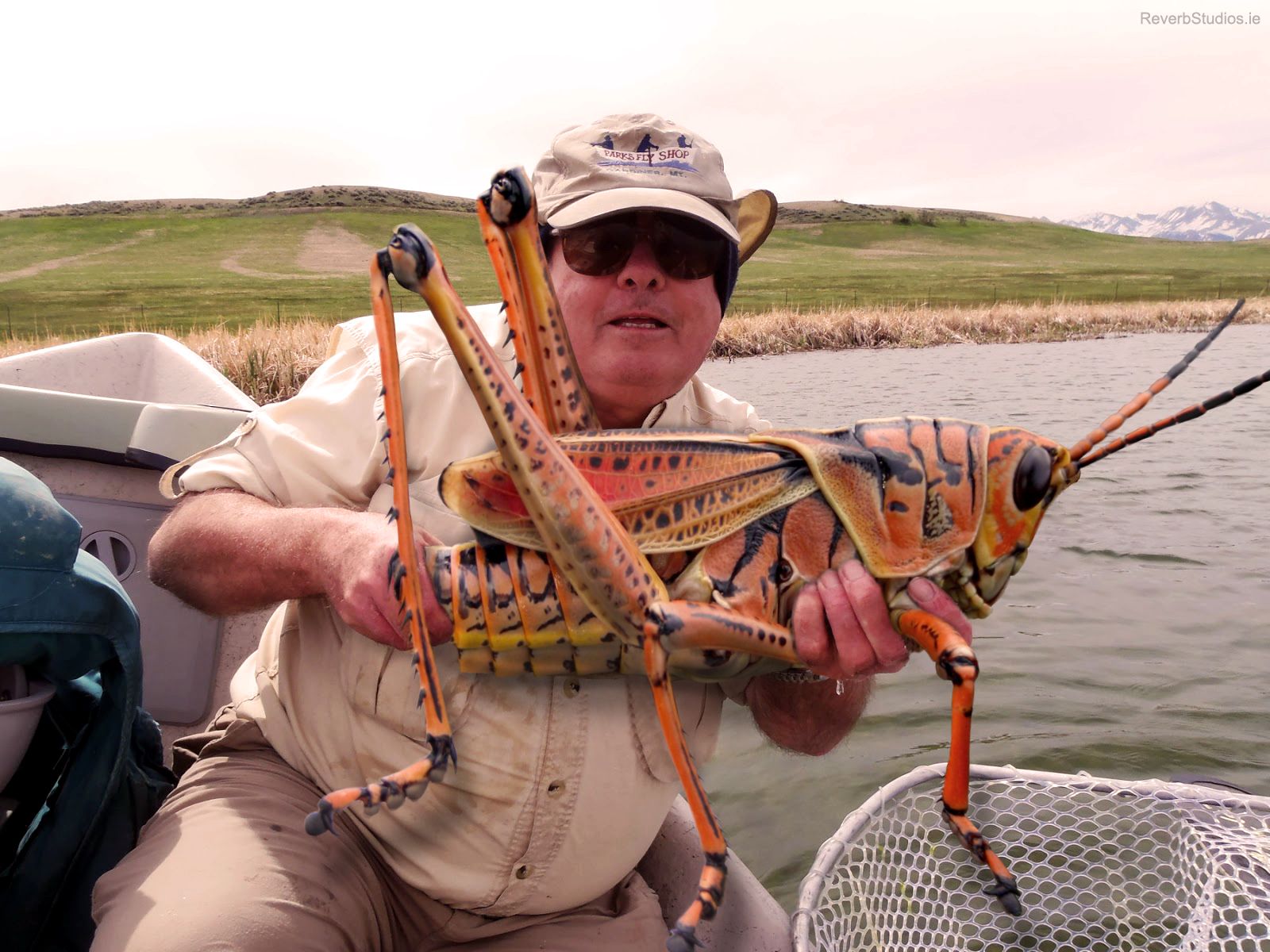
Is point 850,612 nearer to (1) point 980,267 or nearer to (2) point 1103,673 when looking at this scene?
(2) point 1103,673

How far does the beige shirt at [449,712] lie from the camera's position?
1446mm

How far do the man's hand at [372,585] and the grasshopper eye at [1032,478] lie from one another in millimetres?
803

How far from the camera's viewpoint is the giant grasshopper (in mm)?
1061

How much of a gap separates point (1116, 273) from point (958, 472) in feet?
183

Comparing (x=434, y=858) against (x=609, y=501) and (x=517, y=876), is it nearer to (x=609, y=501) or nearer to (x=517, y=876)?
(x=517, y=876)

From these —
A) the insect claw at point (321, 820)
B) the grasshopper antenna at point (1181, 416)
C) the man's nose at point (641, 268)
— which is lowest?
the insect claw at point (321, 820)

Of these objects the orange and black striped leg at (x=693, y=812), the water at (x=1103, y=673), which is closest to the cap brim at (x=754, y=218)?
the orange and black striped leg at (x=693, y=812)

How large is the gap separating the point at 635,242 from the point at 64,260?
206 ft

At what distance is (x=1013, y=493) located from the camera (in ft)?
3.75

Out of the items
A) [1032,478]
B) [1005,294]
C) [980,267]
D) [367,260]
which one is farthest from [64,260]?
[1032,478]

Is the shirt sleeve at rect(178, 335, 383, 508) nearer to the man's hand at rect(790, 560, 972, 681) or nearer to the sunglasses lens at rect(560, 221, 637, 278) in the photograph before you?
the sunglasses lens at rect(560, 221, 637, 278)

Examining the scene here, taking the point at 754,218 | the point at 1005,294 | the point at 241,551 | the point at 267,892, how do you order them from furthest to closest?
the point at 1005,294
the point at 754,218
the point at 241,551
the point at 267,892

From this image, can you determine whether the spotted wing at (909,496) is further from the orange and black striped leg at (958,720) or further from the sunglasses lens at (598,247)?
the sunglasses lens at (598,247)

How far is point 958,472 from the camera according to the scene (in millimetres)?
1141
